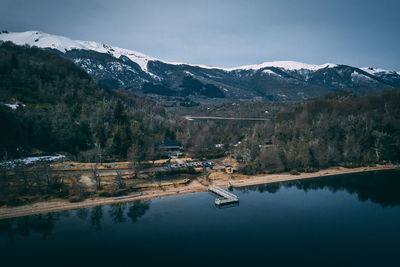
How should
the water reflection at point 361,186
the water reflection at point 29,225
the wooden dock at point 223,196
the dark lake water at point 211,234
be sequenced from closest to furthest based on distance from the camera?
the dark lake water at point 211,234, the water reflection at point 29,225, the wooden dock at point 223,196, the water reflection at point 361,186

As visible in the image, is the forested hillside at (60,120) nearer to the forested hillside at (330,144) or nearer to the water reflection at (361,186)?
the forested hillside at (330,144)

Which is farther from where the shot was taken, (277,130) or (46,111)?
(277,130)

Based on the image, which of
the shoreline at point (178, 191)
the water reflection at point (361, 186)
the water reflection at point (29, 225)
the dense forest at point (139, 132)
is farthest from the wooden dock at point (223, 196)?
the water reflection at point (29, 225)

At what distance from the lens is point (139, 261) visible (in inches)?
1022

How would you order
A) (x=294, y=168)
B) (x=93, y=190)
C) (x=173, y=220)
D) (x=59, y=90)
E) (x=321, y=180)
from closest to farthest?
A: (x=173, y=220) → (x=93, y=190) → (x=321, y=180) → (x=294, y=168) → (x=59, y=90)

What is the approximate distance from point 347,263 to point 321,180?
31.9 metres

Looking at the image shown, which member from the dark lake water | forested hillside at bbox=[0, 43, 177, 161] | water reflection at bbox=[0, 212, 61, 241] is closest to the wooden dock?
the dark lake water

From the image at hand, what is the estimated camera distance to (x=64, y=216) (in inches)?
1395

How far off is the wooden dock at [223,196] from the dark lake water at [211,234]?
A: 133 centimetres

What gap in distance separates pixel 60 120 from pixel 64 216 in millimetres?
34320

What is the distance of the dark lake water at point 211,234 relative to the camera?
2677cm

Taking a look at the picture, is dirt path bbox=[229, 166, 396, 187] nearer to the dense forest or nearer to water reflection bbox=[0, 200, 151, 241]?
the dense forest

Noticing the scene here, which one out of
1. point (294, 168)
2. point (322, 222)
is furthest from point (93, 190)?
point (294, 168)

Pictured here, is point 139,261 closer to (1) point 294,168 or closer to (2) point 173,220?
(2) point 173,220
